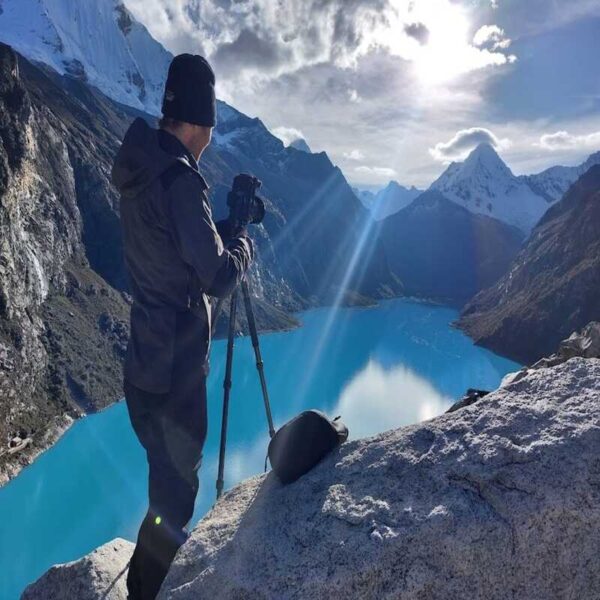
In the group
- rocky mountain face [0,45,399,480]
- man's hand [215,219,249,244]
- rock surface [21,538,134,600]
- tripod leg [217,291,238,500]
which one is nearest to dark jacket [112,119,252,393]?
man's hand [215,219,249,244]

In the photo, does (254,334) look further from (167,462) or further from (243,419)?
(243,419)

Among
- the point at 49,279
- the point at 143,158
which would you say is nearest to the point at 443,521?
the point at 143,158

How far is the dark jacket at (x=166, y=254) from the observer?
3.60 metres

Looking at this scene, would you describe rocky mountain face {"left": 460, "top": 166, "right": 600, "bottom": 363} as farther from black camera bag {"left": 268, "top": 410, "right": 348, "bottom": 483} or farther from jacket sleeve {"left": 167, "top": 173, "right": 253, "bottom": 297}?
jacket sleeve {"left": 167, "top": 173, "right": 253, "bottom": 297}

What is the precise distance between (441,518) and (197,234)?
7.52 ft

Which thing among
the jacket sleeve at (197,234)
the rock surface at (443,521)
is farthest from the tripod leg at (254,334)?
the rock surface at (443,521)

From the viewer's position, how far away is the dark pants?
3.88m

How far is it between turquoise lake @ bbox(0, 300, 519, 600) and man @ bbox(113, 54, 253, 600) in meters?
33.1

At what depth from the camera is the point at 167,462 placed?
3.98 metres

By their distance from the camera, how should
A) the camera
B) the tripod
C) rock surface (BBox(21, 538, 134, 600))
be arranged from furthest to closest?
1. the tripod
2. the camera
3. rock surface (BBox(21, 538, 134, 600))

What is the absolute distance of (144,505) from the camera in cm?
4059

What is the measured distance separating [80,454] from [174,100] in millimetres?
51338

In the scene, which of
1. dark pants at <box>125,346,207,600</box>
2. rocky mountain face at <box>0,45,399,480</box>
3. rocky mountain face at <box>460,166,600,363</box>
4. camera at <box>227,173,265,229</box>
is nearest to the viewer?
dark pants at <box>125,346,207,600</box>

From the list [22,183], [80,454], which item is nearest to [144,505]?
[80,454]
